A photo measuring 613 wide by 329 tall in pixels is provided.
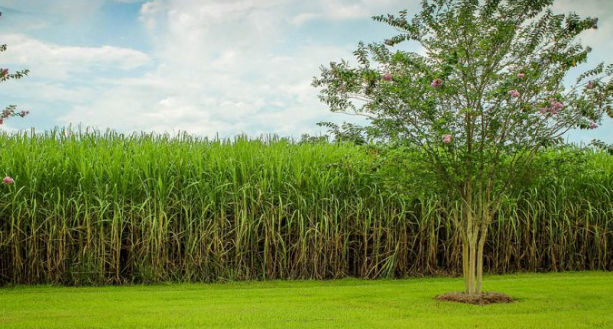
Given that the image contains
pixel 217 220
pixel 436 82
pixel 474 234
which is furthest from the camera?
pixel 217 220

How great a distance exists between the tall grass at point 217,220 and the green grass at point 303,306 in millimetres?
413

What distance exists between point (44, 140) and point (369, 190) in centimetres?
535

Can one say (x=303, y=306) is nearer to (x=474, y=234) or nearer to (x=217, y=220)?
(x=474, y=234)

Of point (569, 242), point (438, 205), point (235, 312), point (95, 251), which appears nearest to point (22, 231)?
point (95, 251)

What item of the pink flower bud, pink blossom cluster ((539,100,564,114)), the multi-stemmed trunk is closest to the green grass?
the multi-stemmed trunk

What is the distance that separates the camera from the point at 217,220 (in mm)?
8328

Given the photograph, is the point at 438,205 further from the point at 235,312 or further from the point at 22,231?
the point at 22,231

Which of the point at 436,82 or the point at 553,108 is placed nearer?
the point at 436,82

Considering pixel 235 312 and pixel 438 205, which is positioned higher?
pixel 438 205

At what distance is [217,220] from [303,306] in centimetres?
251

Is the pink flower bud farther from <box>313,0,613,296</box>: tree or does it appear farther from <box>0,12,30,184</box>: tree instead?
<box>0,12,30,184</box>: tree

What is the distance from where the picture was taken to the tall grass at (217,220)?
26.7 feet

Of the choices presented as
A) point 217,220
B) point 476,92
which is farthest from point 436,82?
point 217,220

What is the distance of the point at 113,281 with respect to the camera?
8.26 meters
